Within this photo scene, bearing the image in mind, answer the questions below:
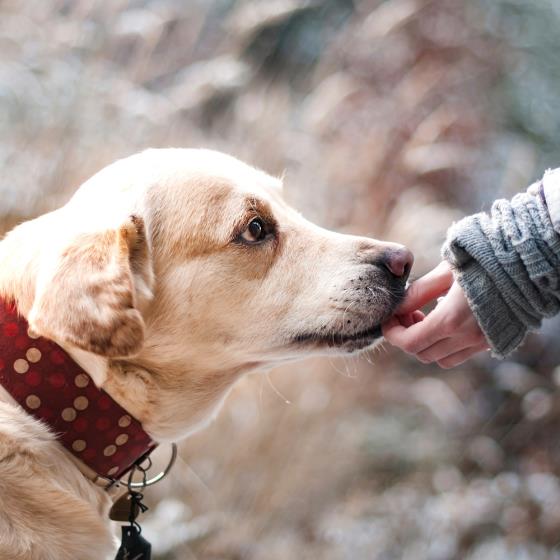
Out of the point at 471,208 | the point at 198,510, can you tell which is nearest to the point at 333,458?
the point at 198,510

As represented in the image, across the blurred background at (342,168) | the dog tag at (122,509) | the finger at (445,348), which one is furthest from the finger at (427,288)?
the blurred background at (342,168)

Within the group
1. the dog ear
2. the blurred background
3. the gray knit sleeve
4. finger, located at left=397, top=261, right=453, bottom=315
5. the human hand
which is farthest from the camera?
the blurred background

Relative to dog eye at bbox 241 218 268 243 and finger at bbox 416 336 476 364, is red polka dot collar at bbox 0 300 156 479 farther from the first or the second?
Result: finger at bbox 416 336 476 364

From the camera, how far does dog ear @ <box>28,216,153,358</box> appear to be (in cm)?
146

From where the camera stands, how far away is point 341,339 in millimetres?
1825

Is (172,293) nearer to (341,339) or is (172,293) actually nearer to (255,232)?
(255,232)

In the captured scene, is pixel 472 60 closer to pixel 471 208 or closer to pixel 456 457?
pixel 471 208

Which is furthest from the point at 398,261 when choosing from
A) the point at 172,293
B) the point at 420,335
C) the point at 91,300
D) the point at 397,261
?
the point at 91,300

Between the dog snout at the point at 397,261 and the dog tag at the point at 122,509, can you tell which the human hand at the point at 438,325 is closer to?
the dog snout at the point at 397,261

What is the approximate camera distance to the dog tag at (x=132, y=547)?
1.78 meters

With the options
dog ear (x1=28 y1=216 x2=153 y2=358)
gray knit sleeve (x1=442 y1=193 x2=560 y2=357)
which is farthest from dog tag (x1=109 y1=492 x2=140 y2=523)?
gray knit sleeve (x1=442 y1=193 x2=560 y2=357)

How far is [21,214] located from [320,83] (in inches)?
65.0

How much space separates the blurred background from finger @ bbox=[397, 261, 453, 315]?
53.3 inches

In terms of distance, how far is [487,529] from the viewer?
10.2 feet
